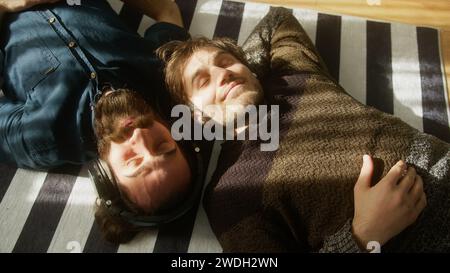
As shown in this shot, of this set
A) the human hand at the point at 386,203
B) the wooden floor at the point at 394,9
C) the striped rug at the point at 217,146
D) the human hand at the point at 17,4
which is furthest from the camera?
the wooden floor at the point at 394,9

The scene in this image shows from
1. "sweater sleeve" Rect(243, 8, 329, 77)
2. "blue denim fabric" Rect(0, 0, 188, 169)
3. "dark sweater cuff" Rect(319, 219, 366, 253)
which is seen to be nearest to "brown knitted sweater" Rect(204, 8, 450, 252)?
"dark sweater cuff" Rect(319, 219, 366, 253)

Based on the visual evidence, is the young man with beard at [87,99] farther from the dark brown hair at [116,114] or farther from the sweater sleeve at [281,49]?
the sweater sleeve at [281,49]

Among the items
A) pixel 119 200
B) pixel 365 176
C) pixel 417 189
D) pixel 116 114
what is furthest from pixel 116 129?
pixel 417 189

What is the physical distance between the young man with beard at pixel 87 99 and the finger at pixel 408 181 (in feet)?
1.55

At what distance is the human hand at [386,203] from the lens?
2.98ft

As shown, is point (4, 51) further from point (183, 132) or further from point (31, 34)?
point (183, 132)

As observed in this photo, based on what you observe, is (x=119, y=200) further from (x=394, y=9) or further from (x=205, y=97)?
(x=394, y=9)

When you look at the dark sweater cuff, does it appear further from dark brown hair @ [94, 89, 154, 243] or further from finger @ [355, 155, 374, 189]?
dark brown hair @ [94, 89, 154, 243]

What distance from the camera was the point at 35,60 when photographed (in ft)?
3.79

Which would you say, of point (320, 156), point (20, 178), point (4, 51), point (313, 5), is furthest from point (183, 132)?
point (313, 5)

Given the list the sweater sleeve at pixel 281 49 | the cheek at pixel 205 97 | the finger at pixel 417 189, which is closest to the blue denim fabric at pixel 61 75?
the cheek at pixel 205 97

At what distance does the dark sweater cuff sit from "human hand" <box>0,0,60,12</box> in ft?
3.23

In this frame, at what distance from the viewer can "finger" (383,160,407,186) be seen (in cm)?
93
